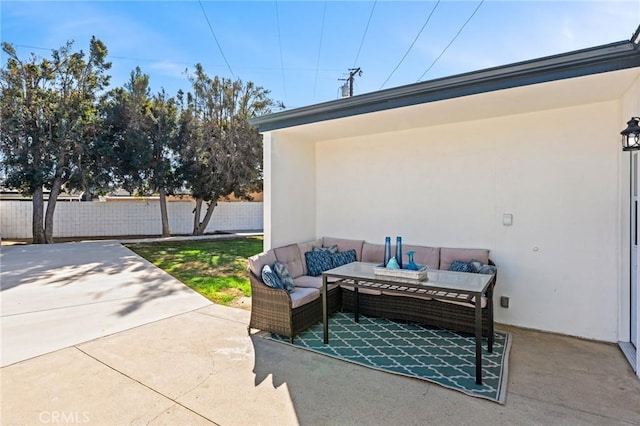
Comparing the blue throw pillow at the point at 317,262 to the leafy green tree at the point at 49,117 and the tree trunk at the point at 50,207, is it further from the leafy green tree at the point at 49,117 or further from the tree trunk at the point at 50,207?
the tree trunk at the point at 50,207

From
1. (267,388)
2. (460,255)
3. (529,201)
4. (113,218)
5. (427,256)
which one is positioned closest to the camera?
(267,388)

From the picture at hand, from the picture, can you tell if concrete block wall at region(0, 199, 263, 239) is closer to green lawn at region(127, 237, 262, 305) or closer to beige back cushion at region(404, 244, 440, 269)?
green lawn at region(127, 237, 262, 305)

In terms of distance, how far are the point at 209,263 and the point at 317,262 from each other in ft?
14.0

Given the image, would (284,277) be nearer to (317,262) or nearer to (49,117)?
(317,262)

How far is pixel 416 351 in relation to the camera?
11.9 feet

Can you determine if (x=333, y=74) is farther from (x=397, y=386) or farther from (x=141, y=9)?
(x=397, y=386)

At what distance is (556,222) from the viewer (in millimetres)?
4328

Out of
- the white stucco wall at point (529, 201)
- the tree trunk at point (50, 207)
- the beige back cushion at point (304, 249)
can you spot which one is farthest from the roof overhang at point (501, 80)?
the tree trunk at point (50, 207)

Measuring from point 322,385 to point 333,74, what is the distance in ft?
32.3

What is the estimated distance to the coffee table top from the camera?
3.19 metres

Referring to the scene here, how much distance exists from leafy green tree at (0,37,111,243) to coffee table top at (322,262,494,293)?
11.2 metres

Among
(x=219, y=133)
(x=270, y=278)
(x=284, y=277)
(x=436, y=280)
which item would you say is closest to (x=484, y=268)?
(x=436, y=280)

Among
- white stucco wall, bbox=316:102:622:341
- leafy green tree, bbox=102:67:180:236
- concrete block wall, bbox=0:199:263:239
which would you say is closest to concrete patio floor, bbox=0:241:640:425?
white stucco wall, bbox=316:102:622:341

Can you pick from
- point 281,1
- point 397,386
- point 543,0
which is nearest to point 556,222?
point 397,386
